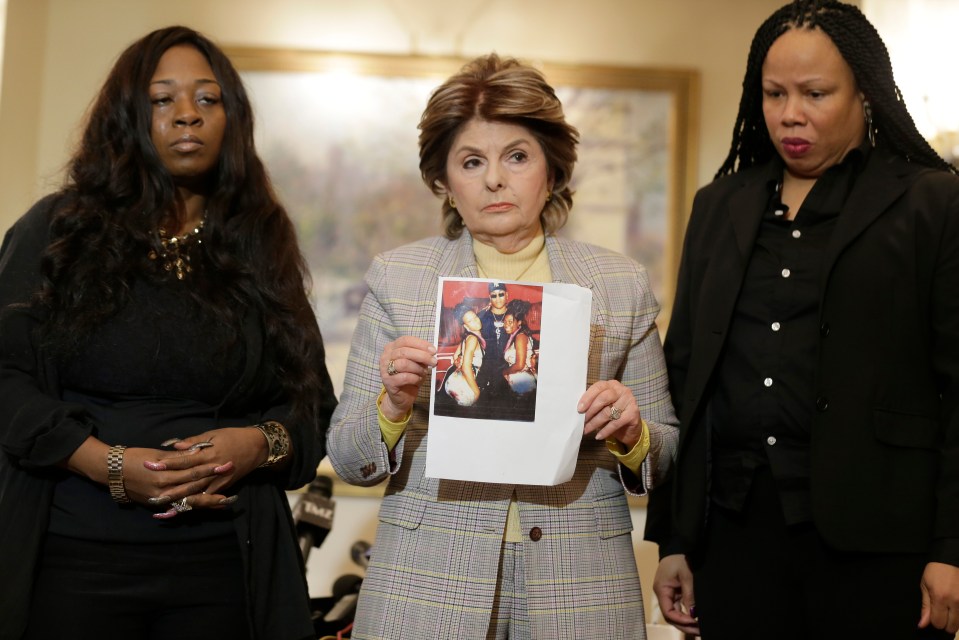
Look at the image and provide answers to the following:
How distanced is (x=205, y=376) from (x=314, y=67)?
2542 millimetres

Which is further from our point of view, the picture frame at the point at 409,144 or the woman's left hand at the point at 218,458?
the picture frame at the point at 409,144

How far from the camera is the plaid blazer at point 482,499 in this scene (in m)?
1.79

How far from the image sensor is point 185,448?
1947 millimetres

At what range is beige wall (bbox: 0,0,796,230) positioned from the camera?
170 inches

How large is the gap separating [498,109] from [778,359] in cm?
71

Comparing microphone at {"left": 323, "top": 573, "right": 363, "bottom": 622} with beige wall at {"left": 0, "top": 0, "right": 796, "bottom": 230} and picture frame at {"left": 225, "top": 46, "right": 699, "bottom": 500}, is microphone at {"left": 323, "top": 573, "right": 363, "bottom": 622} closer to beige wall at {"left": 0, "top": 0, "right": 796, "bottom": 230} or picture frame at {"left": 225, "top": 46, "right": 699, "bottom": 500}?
picture frame at {"left": 225, "top": 46, "right": 699, "bottom": 500}

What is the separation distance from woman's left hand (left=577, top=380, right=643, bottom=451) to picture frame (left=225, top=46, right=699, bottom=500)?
2.54 meters

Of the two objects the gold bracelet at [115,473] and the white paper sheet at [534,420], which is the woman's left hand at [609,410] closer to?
the white paper sheet at [534,420]

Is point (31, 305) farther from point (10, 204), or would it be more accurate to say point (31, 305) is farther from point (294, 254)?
point (10, 204)

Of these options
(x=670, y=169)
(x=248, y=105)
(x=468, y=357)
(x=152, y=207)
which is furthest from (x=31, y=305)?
(x=670, y=169)

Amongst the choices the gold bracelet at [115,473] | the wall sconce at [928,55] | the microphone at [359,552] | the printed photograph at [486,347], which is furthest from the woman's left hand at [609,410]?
the wall sconce at [928,55]

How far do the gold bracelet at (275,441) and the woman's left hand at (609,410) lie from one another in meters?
0.69

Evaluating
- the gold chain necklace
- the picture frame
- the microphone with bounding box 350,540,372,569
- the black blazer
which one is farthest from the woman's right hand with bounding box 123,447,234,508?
the picture frame

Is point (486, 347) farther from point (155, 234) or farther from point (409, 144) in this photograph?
point (409, 144)
